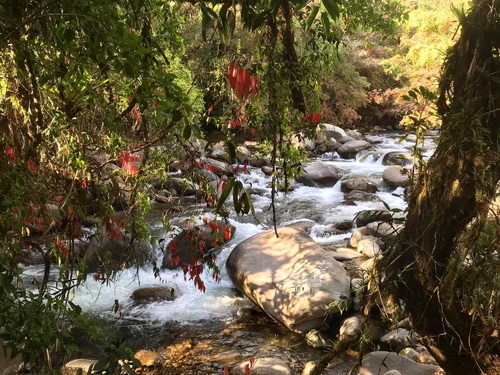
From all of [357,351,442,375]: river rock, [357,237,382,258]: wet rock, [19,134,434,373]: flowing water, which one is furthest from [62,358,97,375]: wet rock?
[357,237,382,258]: wet rock

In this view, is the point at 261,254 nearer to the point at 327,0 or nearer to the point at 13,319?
the point at 13,319

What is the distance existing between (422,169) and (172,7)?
73.1 inches

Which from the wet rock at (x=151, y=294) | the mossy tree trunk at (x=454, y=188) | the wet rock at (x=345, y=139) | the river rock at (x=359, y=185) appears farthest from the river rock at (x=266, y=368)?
the wet rock at (x=345, y=139)

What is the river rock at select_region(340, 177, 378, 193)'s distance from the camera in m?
10.4

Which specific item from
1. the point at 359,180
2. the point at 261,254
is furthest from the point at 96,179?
the point at 359,180

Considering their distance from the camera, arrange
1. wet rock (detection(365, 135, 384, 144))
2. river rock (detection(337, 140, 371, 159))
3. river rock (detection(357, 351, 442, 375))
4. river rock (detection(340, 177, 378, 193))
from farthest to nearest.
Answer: wet rock (detection(365, 135, 384, 144)) < river rock (detection(337, 140, 371, 159)) < river rock (detection(340, 177, 378, 193)) < river rock (detection(357, 351, 442, 375))

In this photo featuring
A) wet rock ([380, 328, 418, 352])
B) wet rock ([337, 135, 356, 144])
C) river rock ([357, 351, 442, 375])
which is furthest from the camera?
wet rock ([337, 135, 356, 144])

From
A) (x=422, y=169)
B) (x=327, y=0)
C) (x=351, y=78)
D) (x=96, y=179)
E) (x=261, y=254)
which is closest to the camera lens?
(x=327, y=0)

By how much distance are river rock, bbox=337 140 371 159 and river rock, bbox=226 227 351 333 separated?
27.7ft

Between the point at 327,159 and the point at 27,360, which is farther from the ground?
the point at 27,360

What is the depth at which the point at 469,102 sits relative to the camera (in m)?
1.89

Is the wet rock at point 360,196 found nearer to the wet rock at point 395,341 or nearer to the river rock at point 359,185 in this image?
the river rock at point 359,185

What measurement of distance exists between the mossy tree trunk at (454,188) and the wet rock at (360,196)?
7.52m

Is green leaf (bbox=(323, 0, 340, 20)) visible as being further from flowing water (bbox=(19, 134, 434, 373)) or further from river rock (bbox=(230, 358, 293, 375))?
river rock (bbox=(230, 358, 293, 375))
